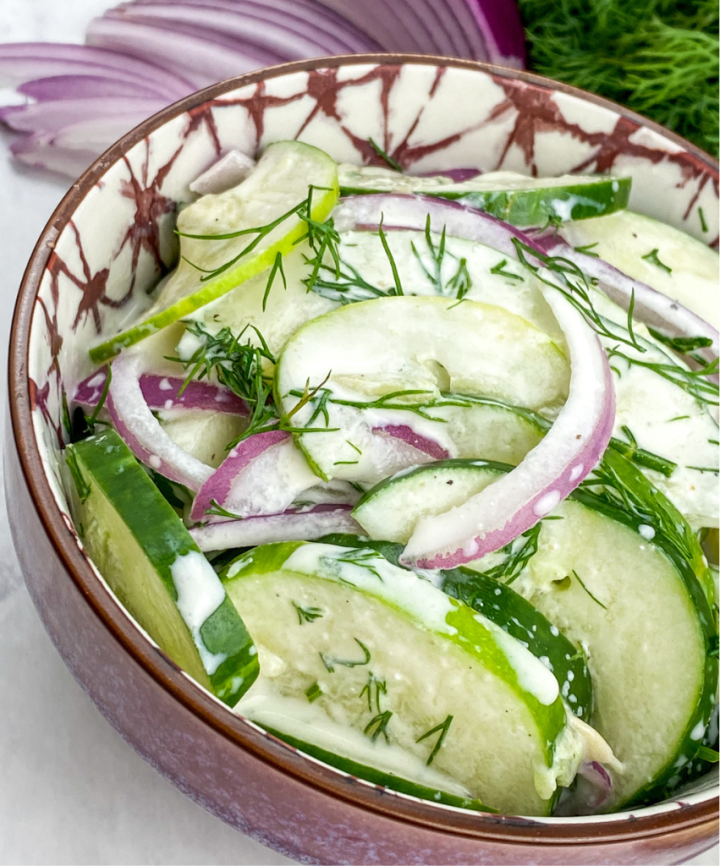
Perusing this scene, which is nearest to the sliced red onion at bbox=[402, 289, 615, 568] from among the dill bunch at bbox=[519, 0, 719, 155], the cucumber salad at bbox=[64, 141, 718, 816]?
the cucumber salad at bbox=[64, 141, 718, 816]

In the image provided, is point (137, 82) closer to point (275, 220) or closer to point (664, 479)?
point (275, 220)

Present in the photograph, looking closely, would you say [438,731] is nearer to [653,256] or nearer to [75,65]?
[653,256]

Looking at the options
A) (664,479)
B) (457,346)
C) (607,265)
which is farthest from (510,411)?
(607,265)

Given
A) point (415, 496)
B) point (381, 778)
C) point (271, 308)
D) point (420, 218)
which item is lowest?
point (381, 778)

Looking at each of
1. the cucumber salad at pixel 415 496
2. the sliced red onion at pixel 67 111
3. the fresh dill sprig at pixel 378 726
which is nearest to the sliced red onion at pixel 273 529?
the cucumber salad at pixel 415 496

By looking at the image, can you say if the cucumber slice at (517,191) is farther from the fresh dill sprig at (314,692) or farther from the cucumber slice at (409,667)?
the fresh dill sprig at (314,692)

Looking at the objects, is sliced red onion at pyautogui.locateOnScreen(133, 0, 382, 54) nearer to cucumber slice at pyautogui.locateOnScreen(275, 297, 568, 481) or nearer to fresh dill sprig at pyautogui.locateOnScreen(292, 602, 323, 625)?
cucumber slice at pyautogui.locateOnScreen(275, 297, 568, 481)

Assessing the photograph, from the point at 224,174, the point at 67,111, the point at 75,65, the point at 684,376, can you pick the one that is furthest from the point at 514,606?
the point at 75,65
